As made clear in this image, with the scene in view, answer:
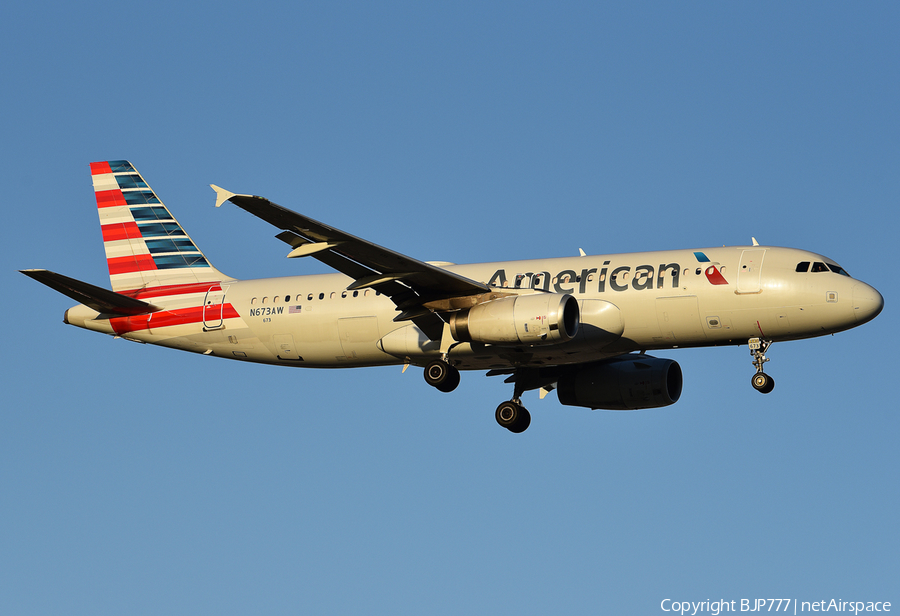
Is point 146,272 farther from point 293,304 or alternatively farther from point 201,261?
point 293,304

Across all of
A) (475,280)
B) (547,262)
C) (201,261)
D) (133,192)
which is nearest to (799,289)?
(547,262)

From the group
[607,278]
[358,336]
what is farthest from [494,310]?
[358,336]

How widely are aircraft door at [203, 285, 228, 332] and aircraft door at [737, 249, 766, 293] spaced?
1765cm

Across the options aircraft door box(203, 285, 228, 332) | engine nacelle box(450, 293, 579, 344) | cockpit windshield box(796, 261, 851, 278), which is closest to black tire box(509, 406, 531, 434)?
engine nacelle box(450, 293, 579, 344)

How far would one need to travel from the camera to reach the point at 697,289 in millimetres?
32312

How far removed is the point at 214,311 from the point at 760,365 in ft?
61.1

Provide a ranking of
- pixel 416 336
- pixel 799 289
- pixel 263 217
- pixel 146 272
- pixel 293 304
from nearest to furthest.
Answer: pixel 263 217, pixel 799 289, pixel 416 336, pixel 293 304, pixel 146 272

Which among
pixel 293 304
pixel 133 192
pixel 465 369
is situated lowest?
pixel 465 369

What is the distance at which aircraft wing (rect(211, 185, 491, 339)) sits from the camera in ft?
92.4

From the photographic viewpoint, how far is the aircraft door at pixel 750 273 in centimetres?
3209

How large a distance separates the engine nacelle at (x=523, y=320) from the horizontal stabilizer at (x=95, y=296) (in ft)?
41.7

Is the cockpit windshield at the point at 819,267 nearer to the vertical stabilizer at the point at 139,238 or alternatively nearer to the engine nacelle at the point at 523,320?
the engine nacelle at the point at 523,320

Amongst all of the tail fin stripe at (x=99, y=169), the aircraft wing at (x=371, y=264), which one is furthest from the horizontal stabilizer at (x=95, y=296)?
the aircraft wing at (x=371, y=264)

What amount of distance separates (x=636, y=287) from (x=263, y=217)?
1153cm
